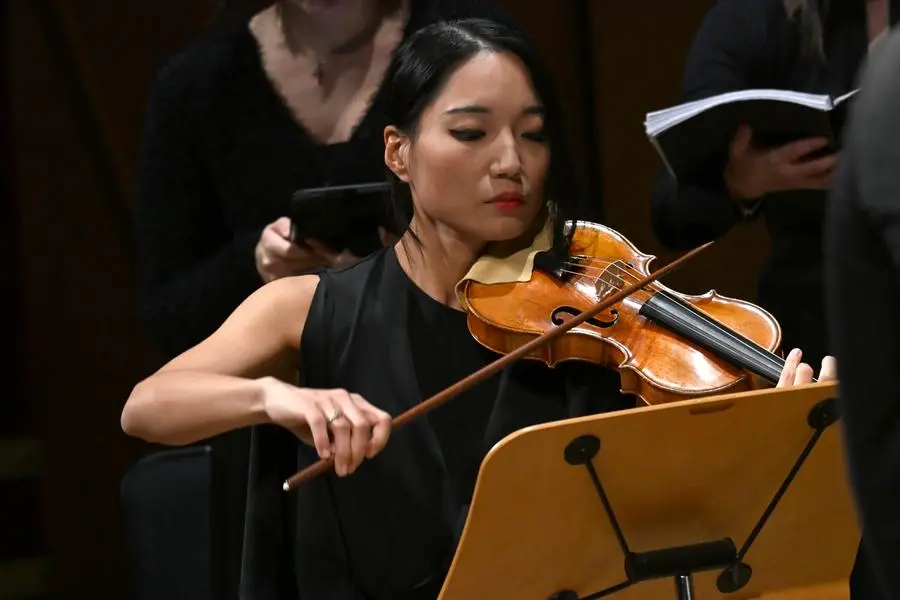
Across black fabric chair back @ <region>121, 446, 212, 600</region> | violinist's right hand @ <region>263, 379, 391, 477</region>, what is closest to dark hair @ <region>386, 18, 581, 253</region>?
violinist's right hand @ <region>263, 379, 391, 477</region>

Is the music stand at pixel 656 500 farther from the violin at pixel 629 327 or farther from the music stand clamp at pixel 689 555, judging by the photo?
the violin at pixel 629 327

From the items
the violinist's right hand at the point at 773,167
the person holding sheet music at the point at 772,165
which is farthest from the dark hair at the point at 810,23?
the violinist's right hand at the point at 773,167

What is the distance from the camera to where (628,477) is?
→ 3.48ft

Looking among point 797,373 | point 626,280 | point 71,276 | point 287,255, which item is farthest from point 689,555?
point 71,276

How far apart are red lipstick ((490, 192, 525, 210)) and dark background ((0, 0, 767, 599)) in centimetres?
83

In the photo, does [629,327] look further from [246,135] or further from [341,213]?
[246,135]

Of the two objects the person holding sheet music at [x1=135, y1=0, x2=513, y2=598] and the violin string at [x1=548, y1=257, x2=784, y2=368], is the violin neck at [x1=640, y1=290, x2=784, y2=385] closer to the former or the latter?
the violin string at [x1=548, y1=257, x2=784, y2=368]

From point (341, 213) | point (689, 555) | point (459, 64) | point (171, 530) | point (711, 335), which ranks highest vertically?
point (459, 64)

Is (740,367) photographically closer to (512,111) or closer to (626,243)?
(626,243)

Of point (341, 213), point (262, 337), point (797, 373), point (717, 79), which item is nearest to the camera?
point (797, 373)

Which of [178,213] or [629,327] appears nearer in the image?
[629,327]

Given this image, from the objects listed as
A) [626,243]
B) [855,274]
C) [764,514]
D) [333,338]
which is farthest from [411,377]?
[855,274]

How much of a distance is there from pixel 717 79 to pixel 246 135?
0.55 m

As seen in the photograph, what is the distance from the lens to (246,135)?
1.65 m
